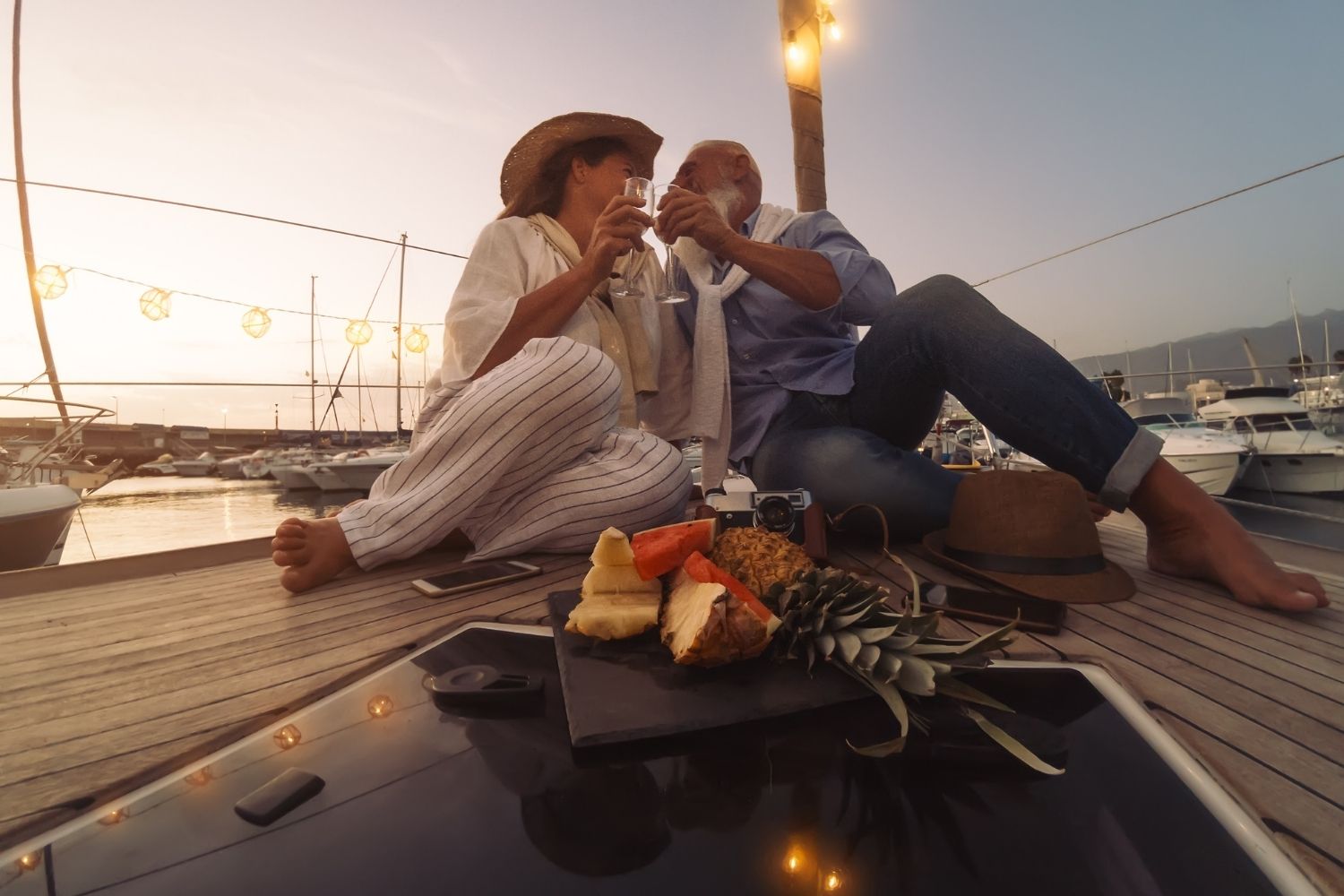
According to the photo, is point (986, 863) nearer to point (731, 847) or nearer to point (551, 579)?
point (731, 847)

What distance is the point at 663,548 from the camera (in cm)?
73

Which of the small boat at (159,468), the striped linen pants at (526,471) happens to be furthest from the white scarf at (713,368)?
the small boat at (159,468)

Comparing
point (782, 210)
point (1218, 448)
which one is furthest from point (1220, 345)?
point (782, 210)

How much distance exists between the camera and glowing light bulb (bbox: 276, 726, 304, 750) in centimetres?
51

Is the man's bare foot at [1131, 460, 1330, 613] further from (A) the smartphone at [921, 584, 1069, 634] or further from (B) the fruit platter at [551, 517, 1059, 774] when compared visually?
(B) the fruit platter at [551, 517, 1059, 774]

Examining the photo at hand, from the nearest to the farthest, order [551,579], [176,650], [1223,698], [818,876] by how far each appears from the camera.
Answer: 1. [818,876]
2. [1223,698]
3. [176,650]
4. [551,579]

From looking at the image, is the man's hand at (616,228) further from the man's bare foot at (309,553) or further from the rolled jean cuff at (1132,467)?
the rolled jean cuff at (1132,467)

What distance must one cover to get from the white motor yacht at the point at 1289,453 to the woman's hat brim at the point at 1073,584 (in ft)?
39.5

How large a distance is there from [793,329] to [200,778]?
1620mm

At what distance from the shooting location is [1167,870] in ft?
1.17

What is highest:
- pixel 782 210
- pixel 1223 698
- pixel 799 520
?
pixel 782 210

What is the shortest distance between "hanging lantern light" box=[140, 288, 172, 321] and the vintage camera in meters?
10.4

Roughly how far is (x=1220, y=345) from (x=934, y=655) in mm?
61228

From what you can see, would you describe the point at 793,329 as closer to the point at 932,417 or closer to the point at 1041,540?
the point at 932,417
